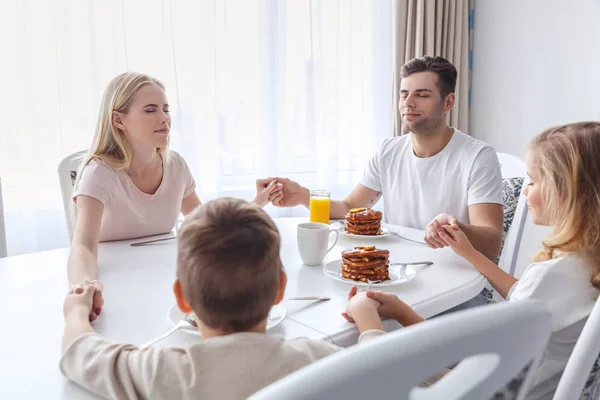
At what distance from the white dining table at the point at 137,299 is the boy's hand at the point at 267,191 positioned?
0.38m

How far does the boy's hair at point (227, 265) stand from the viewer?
2.40 feet

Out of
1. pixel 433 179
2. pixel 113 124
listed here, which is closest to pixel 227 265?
pixel 113 124

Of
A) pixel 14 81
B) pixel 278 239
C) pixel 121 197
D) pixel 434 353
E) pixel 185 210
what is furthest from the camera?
pixel 14 81

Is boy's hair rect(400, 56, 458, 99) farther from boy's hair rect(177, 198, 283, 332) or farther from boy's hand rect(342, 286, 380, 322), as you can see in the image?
boy's hair rect(177, 198, 283, 332)

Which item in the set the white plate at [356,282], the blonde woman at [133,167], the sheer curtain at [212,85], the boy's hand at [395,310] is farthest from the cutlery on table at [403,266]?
the sheer curtain at [212,85]

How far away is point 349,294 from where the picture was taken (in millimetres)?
1097

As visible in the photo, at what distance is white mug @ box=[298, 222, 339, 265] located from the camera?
1325 mm

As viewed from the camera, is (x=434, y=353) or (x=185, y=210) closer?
(x=434, y=353)

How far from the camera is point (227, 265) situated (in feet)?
2.39

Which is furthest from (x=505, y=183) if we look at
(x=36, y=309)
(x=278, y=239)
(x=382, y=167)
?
(x=36, y=309)

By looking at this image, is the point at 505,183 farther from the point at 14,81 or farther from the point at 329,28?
the point at 14,81

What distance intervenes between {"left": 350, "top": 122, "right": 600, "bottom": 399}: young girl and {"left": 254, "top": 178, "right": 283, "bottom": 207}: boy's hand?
92cm

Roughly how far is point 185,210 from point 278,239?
1.31 metres

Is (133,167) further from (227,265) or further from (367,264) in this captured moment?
(227,265)
